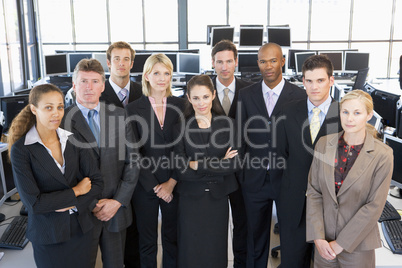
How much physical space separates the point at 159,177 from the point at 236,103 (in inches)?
33.4

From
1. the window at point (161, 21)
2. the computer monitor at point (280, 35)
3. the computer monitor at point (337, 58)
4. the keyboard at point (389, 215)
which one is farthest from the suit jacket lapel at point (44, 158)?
the window at point (161, 21)

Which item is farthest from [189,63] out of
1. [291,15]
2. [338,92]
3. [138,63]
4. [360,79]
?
[291,15]

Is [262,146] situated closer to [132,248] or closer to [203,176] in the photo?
[203,176]

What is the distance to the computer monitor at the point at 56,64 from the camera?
881 cm

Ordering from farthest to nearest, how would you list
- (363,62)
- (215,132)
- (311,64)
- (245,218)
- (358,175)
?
(363,62)
(245,218)
(215,132)
(311,64)
(358,175)

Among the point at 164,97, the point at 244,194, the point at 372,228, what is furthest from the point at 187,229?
the point at 372,228

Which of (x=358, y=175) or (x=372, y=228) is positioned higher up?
(x=358, y=175)

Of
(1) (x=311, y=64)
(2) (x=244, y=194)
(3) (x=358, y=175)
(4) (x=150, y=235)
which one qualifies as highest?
(1) (x=311, y=64)

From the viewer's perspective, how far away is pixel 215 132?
2865mm

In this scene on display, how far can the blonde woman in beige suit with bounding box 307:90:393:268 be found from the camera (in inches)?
90.9

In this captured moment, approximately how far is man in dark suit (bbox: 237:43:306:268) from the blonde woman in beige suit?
461 mm

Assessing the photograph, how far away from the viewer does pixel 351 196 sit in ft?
7.77

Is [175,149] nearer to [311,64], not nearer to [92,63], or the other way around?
[92,63]

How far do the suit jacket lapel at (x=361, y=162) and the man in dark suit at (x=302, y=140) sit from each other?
0.34 meters
